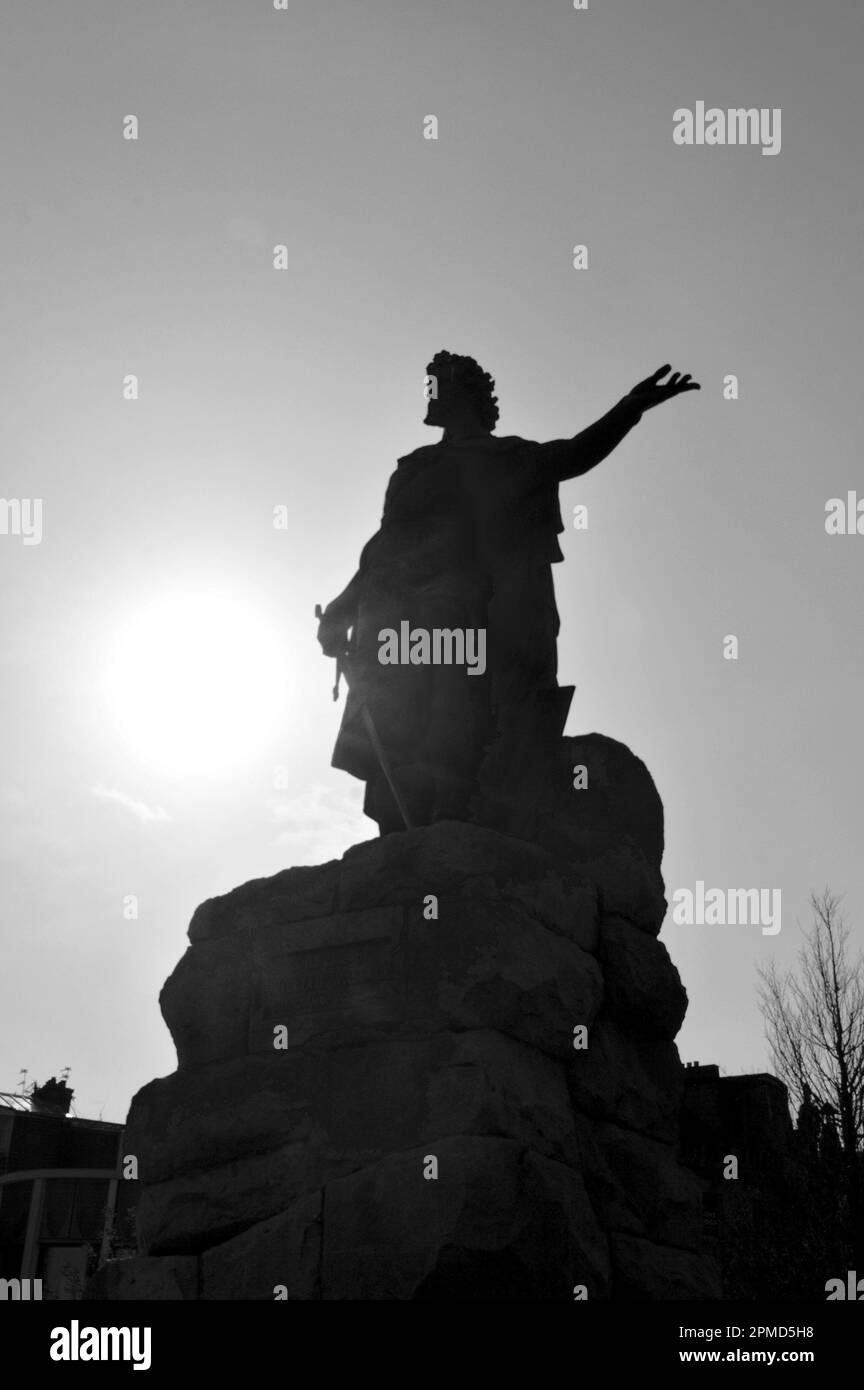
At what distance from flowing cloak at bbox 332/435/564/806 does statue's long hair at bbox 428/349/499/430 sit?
336mm

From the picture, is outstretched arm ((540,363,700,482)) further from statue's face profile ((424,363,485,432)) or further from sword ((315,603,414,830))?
sword ((315,603,414,830))

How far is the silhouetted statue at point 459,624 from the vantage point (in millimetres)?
6309

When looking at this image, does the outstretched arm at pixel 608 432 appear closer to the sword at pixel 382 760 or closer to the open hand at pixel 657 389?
the open hand at pixel 657 389

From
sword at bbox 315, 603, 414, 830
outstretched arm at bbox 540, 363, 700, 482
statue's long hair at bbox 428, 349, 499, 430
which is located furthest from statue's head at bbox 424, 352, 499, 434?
sword at bbox 315, 603, 414, 830

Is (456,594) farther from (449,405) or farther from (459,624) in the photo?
(449,405)

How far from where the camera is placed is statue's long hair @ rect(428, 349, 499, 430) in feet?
24.7

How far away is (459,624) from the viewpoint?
21.2ft

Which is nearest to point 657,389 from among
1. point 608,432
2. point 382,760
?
point 608,432

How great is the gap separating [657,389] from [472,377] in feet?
4.55

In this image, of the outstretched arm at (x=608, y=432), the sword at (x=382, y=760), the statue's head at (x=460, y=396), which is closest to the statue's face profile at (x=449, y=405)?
the statue's head at (x=460, y=396)

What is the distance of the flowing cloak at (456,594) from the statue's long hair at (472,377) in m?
0.34
